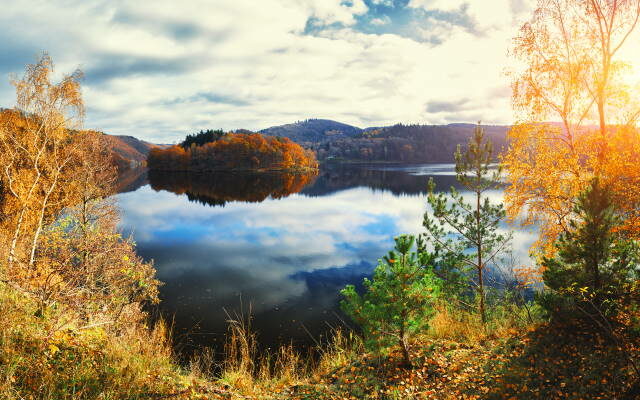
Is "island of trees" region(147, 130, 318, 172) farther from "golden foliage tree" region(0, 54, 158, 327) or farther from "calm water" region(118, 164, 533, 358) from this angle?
"golden foliage tree" region(0, 54, 158, 327)

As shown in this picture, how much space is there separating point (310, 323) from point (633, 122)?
60.6 ft

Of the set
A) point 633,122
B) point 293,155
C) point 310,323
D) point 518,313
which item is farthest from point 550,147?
point 293,155

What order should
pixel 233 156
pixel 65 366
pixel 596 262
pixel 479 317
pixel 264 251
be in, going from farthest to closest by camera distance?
pixel 233 156
pixel 264 251
pixel 479 317
pixel 596 262
pixel 65 366

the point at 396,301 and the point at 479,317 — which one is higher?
the point at 396,301

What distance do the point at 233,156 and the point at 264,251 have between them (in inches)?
4617

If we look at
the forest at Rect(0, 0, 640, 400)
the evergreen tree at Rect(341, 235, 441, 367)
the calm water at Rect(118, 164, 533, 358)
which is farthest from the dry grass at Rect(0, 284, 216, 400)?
the calm water at Rect(118, 164, 533, 358)

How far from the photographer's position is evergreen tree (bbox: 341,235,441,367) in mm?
8812

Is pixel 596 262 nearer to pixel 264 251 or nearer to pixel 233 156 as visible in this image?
pixel 264 251

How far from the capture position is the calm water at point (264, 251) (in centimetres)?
2008

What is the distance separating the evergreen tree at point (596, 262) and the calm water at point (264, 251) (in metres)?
12.8

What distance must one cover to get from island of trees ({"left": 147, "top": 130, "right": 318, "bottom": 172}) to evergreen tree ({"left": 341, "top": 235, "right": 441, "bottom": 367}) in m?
140

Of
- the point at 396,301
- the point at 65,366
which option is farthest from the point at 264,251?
the point at 65,366

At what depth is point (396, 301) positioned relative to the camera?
345 inches

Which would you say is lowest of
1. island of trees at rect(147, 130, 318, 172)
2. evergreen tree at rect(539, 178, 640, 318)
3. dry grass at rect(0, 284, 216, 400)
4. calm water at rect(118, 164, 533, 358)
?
calm water at rect(118, 164, 533, 358)
